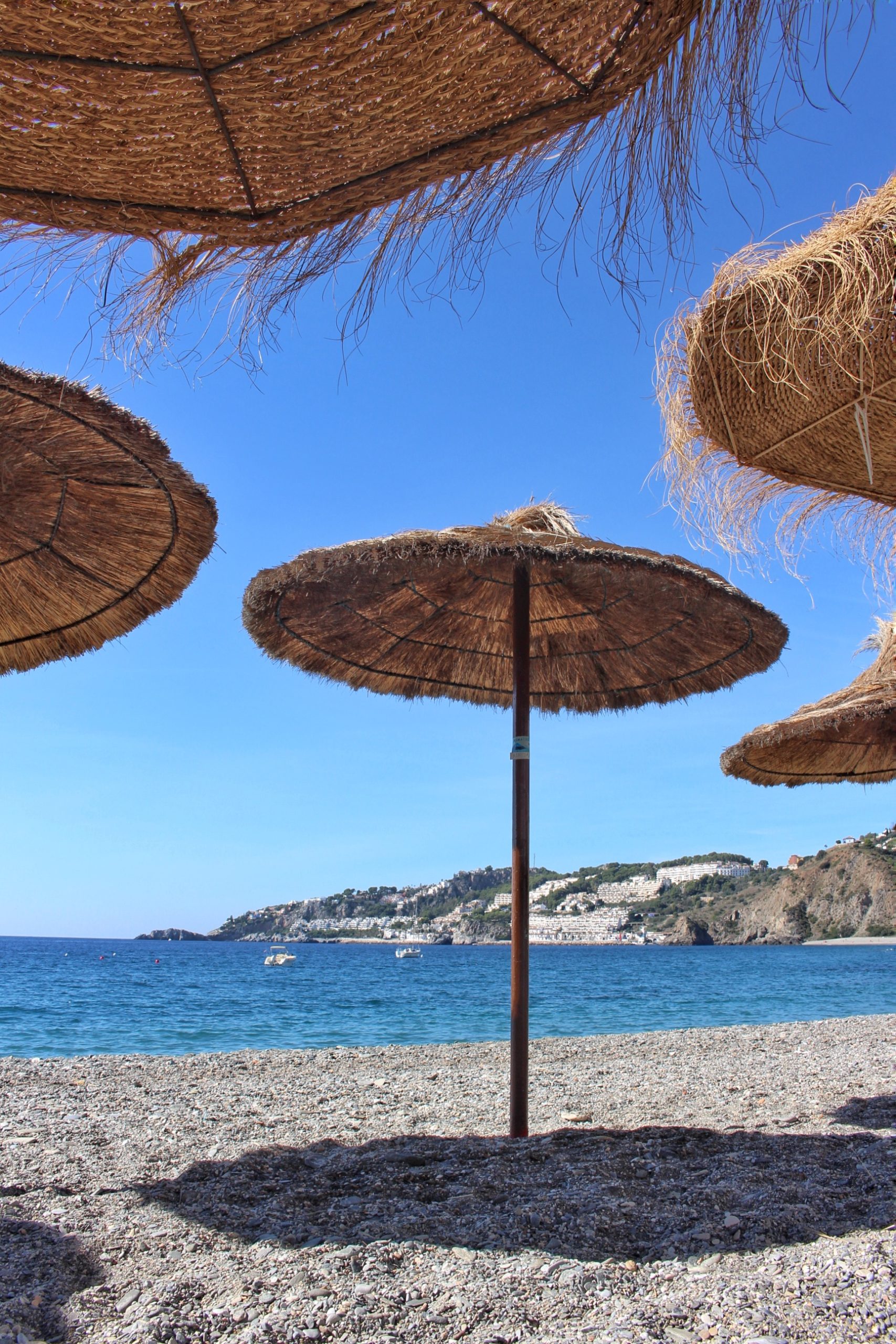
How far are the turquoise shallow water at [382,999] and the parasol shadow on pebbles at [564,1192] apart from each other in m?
13.1

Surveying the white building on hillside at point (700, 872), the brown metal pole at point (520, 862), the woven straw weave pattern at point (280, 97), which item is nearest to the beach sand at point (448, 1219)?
the brown metal pole at point (520, 862)

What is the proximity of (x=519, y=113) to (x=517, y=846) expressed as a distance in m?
3.17

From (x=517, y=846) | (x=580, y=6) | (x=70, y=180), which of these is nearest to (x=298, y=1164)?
(x=517, y=846)

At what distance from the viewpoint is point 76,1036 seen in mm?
19297

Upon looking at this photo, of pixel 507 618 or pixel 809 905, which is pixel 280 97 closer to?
pixel 507 618

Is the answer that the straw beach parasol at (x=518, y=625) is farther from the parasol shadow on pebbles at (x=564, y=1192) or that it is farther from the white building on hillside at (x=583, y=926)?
the white building on hillside at (x=583, y=926)

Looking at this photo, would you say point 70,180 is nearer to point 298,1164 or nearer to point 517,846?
point 517,846

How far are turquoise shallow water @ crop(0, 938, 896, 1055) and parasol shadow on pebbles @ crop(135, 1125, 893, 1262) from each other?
13.1 meters

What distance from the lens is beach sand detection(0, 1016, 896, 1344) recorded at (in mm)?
2148

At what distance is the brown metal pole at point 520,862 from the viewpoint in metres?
3.95

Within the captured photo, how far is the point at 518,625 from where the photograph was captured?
165 inches

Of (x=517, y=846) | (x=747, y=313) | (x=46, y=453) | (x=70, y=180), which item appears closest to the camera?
(x=70, y=180)

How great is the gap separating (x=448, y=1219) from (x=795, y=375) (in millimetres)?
2979

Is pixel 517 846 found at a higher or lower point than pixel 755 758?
lower
